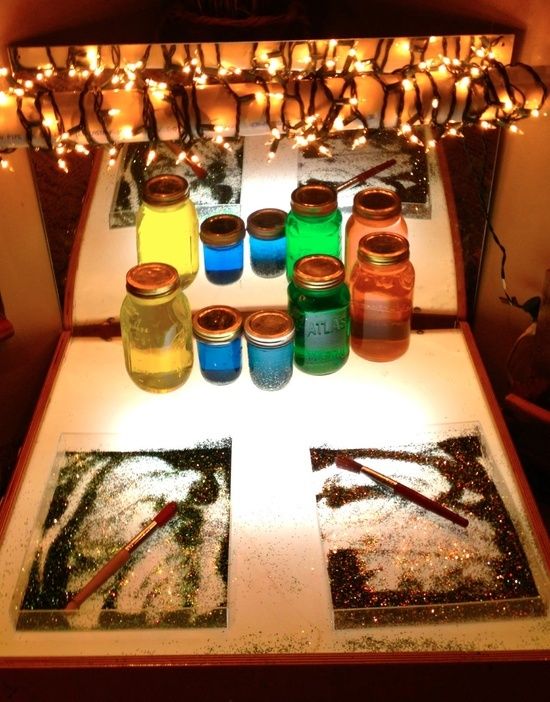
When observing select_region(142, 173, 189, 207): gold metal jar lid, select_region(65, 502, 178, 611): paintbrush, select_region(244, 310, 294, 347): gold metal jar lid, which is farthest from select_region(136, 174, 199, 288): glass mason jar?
select_region(65, 502, 178, 611): paintbrush

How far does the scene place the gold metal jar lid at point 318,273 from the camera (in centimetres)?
115

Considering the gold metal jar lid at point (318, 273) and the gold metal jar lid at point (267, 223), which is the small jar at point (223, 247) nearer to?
the gold metal jar lid at point (267, 223)

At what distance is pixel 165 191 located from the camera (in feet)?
4.09

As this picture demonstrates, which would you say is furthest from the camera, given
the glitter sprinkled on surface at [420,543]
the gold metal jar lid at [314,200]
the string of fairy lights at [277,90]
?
the gold metal jar lid at [314,200]

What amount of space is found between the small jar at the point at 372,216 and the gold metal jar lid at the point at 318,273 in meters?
0.11

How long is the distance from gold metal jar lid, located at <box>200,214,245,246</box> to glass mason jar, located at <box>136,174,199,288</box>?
0.03m

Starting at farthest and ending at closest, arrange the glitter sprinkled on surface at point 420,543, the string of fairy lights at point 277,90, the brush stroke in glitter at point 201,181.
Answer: the brush stroke in glitter at point 201,181, the string of fairy lights at point 277,90, the glitter sprinkled on surface at point 420,543

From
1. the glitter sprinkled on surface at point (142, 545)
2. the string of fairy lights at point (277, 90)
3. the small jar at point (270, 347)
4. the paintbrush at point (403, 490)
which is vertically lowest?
the glitter sprinkled on surface at point (142, 545)

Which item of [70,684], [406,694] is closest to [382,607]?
[406,694]

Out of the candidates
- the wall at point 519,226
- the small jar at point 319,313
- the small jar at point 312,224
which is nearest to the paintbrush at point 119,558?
the small jar at point 319,313

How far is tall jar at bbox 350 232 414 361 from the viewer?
1.17m

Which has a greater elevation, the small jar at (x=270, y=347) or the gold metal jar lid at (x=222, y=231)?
the gold metal jar lid at (x=222, y=231)

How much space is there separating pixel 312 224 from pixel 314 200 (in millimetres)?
45

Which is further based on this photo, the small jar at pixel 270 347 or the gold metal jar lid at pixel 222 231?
the gold metal jar lid at pixel 222 231
